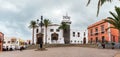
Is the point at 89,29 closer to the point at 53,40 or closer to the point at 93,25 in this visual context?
the point at 93,25

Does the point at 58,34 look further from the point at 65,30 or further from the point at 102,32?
the point at 102,32

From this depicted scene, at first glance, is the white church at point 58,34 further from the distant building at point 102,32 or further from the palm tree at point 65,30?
the distant building at point 102,32

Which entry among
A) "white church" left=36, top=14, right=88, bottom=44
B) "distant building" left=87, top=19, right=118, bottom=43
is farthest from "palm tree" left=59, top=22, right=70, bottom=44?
"distant building" left=87, top=19, right=118, bottom=43

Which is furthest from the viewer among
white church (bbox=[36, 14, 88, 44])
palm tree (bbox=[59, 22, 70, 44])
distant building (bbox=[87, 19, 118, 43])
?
white church (bbox=[36, 14, 88, 44])

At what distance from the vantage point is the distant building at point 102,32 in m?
57.7

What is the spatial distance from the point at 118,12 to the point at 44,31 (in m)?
46.5

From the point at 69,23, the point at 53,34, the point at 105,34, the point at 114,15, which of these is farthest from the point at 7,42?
the point at 114,15

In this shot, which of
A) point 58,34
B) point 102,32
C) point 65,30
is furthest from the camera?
point 58,34

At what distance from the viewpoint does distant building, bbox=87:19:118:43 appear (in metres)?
57.7

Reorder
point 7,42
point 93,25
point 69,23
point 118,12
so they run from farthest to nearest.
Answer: point 7,42 < point 69,23 < point 93,25 < point 118,12

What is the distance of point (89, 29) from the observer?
72.0m

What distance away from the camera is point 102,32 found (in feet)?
200

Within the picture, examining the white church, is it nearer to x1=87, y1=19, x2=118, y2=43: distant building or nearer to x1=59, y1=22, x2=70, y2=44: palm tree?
x1=59, y1=22, x2=70, y2=44: palm tree

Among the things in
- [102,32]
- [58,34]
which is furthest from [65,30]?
[102,32]
